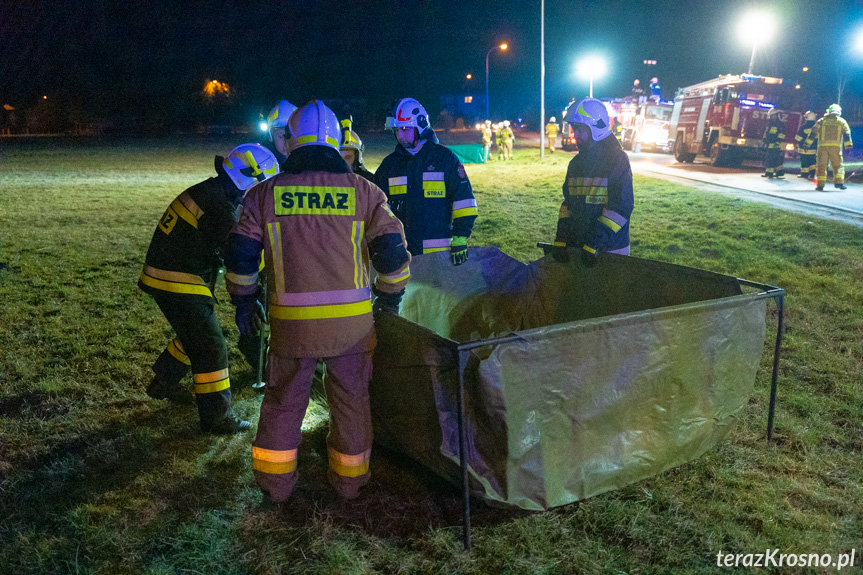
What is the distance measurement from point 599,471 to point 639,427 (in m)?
0.29

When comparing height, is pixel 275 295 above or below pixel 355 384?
above

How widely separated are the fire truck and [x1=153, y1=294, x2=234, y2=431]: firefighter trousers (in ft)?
59.6

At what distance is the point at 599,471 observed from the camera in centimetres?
279

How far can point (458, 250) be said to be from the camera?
4.16 metres

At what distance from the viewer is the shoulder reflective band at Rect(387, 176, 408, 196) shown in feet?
14.1

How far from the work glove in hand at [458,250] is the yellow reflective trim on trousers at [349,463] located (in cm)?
162

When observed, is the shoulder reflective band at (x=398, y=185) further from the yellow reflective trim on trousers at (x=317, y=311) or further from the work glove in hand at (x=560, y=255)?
the yellow reflective trim on trousers at (x=317, y=311)

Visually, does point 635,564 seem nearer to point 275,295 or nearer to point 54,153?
point 275,295

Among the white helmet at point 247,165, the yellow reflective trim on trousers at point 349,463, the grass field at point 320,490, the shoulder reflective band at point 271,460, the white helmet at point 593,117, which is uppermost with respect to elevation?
the white helmet at point 593,117

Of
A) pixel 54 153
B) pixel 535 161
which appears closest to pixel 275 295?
pixel 535 161

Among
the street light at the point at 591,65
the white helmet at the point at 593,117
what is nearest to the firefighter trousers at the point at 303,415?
the white helmet at the point at 593,117

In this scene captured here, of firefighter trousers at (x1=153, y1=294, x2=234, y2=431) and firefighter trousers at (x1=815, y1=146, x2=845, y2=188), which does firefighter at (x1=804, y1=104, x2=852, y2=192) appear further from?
firefighter trousers at (x1=153, y1=294, x2=234, y2=431)

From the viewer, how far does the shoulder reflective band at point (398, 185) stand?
4.31 meters

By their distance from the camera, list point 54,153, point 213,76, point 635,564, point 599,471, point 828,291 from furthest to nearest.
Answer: point 213,76, point 54,153, point 828,291, point 599,471, point 635,564
